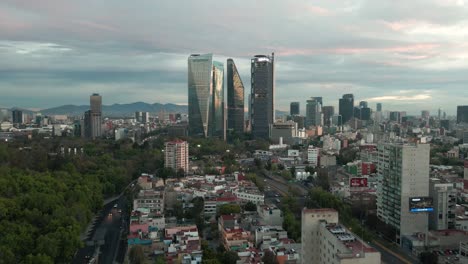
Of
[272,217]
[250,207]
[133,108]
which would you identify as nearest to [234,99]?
[250,207]

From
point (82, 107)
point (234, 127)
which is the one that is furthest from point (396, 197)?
point (82, 107)

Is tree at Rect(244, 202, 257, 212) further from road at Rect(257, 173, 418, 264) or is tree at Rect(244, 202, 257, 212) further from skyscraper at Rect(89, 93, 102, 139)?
skyscraper at Rect(89, 93, 102, 139)

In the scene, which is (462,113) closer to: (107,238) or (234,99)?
(234,99)

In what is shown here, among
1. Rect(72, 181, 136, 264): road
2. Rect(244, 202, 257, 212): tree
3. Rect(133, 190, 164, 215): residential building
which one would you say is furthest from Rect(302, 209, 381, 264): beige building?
Rect(133, 190, 164, 215): residential building

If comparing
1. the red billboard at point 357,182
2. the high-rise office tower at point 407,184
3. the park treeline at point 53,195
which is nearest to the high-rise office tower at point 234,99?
the park treeline at point 53,195

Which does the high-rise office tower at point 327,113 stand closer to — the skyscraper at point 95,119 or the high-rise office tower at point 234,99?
the high-rise office tower at point 234,99

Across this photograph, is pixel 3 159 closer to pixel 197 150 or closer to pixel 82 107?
pixel 197 150
